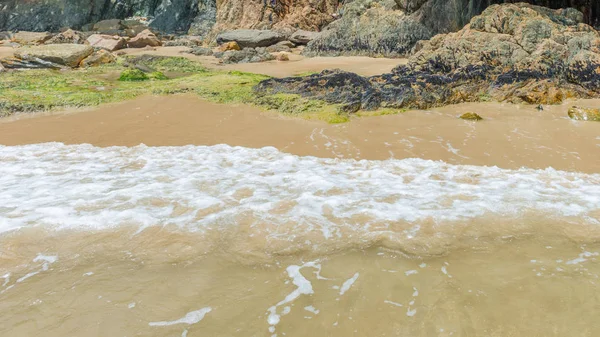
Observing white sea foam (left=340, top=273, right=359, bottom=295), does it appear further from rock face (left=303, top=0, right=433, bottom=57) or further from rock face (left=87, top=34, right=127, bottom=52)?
rock face (left=87, top=34, right=127, bottom=52)

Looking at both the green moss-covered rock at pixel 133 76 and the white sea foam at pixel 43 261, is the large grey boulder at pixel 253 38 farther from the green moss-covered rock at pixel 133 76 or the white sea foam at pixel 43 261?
the white sea foam at pixel 43 261

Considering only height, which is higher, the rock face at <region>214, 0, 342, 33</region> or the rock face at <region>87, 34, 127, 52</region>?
the rock face at <region>214, 0, 342, 33</region>

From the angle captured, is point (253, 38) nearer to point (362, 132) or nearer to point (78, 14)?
point (362, 132)

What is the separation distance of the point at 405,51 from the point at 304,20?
11.8 meters

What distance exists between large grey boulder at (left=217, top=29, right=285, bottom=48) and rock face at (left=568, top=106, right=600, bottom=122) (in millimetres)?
18659

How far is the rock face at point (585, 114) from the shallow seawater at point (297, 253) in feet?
11.0

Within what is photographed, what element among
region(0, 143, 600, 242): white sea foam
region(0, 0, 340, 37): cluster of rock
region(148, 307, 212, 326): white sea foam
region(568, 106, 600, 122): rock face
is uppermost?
region(0, 0, 340, 37): cluster of rock

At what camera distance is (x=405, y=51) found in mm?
18891

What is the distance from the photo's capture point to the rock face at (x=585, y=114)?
7070 mm

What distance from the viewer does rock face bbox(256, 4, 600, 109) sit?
8.45 m

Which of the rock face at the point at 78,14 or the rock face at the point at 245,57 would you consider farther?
the rock face at the point at 78,14

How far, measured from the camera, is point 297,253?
108 inches

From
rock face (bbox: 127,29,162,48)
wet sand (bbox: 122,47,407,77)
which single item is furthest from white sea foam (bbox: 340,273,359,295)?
rock face (bbox: 127,29,162,48)

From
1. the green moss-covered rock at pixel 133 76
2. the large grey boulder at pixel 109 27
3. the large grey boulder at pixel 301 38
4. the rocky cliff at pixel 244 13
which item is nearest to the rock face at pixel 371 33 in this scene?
the rocky cliff at pixel 244 13
